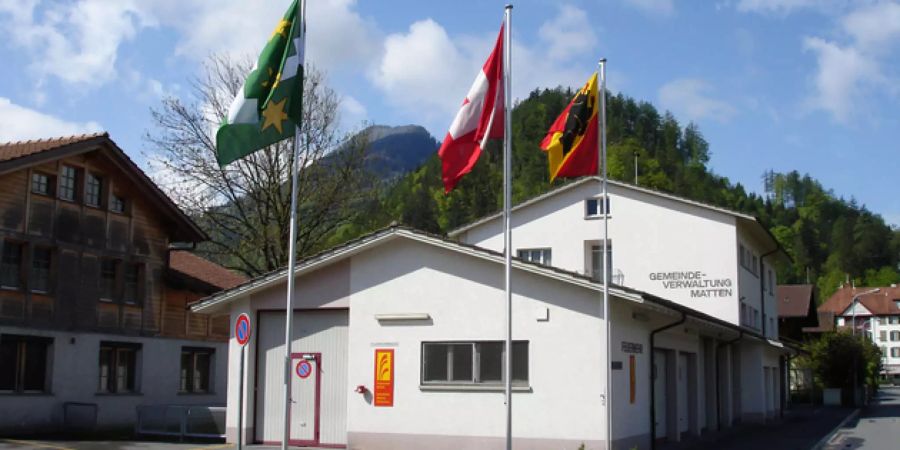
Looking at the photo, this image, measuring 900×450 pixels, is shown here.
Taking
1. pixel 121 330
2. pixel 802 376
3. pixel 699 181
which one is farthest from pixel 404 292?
pixel 699 181

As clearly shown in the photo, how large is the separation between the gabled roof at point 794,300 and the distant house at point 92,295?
4247 centimetres

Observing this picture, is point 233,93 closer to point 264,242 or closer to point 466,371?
point 264,242

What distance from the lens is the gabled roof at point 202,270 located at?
34.7 m

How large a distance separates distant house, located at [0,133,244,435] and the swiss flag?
590 inches

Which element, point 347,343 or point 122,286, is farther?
point 122,286

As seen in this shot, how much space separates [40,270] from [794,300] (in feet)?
170

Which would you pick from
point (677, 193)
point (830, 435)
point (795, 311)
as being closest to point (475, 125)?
point (830, 435)

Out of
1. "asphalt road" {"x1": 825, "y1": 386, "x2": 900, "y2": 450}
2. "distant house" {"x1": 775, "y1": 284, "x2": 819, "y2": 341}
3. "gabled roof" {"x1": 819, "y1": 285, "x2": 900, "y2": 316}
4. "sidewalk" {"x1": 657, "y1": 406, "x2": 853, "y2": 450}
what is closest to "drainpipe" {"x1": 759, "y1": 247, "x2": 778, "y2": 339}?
"sidewalk" {"x1": 657, "y1": 406, "x2": 853, "y2": 450}

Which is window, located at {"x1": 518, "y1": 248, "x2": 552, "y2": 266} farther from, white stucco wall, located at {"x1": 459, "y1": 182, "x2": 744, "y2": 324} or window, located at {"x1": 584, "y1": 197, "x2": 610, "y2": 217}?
window, located at {"x1": 584, "y1": 197, "x2": 610, "y2": 217}

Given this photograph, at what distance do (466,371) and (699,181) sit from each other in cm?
10326

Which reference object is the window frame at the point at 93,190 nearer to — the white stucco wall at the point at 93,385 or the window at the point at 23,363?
the white stucco wall at the point at 93,385

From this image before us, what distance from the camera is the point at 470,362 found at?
20.3m

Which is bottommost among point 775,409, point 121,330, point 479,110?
point 775,409

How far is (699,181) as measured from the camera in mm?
118875
